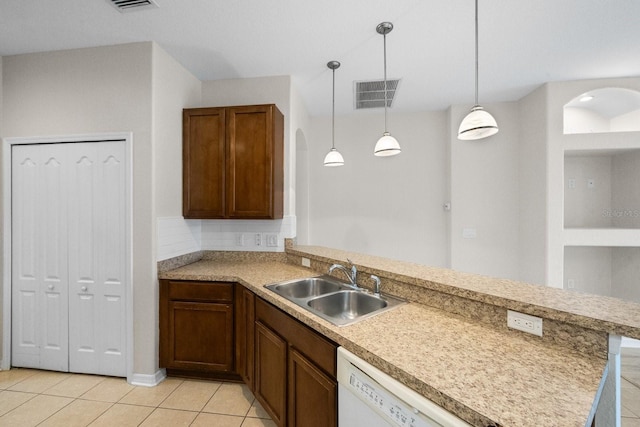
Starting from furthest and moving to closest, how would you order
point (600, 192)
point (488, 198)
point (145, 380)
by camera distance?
point (488, 198) → point (600, 192) → point (145, 380)

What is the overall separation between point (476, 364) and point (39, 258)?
339 cm

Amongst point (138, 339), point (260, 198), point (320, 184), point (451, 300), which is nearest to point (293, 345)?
point (451, 300)

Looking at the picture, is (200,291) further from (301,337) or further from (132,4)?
(132,4)

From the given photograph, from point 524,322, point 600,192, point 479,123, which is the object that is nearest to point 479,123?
point 479,123

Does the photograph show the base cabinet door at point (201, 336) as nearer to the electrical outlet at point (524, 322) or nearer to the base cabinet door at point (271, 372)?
the base cabinet door at point (271, 372)

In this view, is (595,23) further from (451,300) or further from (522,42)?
(451,300)

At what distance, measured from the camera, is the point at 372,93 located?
3455 mm

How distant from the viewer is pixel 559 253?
3.16m

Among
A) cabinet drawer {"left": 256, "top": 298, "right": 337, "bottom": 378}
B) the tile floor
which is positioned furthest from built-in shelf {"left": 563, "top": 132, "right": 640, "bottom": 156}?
cabinet drawer {"left": 256, "top": 298, "right": 337, "bottom": 378}

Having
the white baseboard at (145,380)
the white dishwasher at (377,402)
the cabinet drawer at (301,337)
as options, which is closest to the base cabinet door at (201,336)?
the white baseboard at (145,380)

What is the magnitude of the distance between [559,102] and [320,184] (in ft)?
9.98

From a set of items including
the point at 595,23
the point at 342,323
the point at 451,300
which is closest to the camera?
the point at 342,323

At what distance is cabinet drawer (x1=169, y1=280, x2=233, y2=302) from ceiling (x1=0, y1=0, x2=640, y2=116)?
2.05 metres

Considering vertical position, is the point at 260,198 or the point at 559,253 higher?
the point at 260,198
